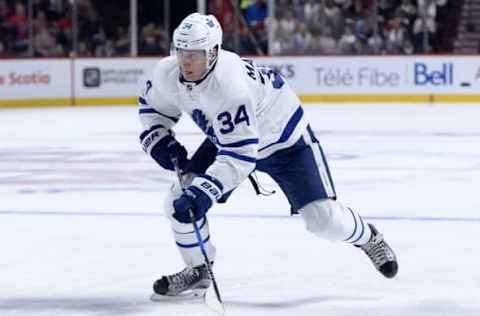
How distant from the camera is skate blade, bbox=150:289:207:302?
4.32 metres

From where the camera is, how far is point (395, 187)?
7.68 m

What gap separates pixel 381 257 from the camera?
15.0 ft

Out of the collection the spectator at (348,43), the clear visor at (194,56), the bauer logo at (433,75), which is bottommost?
the bauer logo at (433,75)

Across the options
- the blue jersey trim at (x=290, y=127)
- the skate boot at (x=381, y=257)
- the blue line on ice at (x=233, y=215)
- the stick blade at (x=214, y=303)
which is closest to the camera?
the stick blade at (x=214, y=303)

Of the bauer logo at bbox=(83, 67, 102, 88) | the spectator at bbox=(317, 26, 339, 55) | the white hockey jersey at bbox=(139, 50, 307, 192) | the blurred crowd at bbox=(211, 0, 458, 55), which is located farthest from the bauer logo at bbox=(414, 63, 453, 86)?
the white hockey jersey at bbox=(139, 50, 307, 192)

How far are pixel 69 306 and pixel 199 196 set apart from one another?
0.68 meters

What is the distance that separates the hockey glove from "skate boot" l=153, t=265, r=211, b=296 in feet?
1.34

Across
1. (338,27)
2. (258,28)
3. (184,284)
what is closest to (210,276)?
(184,284)

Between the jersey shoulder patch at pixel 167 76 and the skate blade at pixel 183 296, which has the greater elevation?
the jersey shoulder patch at pixel 167 76

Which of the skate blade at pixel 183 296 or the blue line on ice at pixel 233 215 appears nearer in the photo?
the skate blade at pixel 183 296

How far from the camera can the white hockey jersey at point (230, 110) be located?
384cm

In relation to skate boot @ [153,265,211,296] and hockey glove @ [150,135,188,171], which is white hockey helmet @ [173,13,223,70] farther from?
skate boot @ [153,265,211,296]

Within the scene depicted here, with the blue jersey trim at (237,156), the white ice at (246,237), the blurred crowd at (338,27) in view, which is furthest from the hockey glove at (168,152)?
the blurred crowd at (338,27)

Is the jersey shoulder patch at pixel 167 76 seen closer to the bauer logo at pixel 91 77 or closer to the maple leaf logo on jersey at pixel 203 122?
the maple leaf logo on jersey at pixel 203 122
